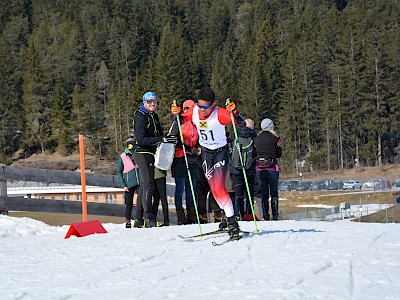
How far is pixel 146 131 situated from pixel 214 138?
69.2 inches

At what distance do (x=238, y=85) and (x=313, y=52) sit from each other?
10108 millimetres

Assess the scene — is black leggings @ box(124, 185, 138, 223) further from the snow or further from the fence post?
the snow

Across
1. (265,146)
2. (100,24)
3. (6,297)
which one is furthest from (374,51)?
(6,297)

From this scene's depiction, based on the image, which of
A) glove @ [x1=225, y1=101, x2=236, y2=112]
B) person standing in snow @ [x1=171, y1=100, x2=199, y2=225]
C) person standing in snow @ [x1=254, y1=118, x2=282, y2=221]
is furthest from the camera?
person standing in snow @ [x1=254, y1=118, x2=282, y2=221]

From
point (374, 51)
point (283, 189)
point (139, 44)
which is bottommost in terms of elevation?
point (283, 189)

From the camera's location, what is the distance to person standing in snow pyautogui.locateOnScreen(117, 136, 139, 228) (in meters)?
10.3

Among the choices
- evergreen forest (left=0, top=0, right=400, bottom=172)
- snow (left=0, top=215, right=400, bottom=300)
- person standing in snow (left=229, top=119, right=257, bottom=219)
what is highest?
evergreen forest (left=0, top=0, right=400, bottom=172)

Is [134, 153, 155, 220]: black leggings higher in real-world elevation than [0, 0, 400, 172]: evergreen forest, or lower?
lower

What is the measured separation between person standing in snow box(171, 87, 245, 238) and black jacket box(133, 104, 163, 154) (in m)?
1.44

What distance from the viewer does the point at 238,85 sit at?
84062 millimetres

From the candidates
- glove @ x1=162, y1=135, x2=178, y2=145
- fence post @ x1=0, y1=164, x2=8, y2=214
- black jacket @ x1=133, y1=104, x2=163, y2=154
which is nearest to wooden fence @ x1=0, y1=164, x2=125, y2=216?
fence post @ x1=0, y1=164, x2=8, y2=214

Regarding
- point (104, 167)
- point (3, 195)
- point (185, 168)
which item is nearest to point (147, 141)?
point (185, 168)

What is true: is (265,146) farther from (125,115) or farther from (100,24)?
(100,24)

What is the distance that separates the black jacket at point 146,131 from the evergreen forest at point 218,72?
66823 millimetres
